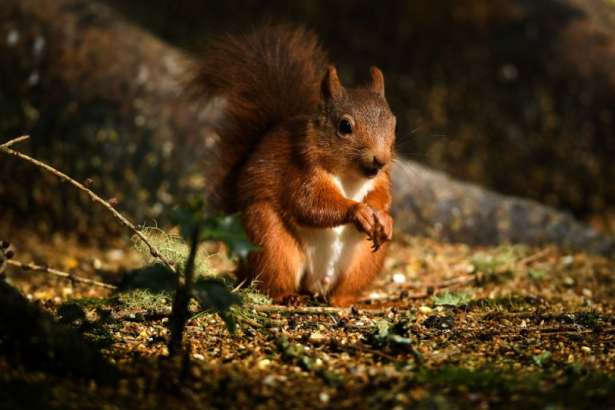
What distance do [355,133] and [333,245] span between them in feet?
1.51

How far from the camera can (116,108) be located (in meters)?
4.73

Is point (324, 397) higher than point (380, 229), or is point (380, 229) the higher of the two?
point (380, 229)

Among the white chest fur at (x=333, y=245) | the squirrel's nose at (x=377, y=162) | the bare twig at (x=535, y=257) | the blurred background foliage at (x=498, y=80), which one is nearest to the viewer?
the squirrel's nose at (x=377, y=162)

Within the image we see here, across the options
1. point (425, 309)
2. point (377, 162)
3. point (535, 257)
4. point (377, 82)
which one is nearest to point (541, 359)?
point (425, 309)

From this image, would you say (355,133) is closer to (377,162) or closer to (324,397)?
(377,162)

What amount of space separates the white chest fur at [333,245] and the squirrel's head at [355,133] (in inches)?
3.8

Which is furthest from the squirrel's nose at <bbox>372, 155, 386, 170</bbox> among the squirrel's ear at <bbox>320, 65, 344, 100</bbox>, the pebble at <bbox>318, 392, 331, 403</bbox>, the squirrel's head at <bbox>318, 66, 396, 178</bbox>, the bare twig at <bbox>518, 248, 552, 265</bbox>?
the bare twig at <bbox>518, 248, 552, 265</bbox>

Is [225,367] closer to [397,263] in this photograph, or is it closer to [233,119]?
[233,119]

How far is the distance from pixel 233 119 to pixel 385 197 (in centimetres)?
79

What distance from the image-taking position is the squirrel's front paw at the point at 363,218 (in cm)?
288

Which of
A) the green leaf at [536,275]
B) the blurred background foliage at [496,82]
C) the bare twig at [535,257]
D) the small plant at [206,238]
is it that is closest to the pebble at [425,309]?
the small plant at [206,238]

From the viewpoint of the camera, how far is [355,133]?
9.80 feet

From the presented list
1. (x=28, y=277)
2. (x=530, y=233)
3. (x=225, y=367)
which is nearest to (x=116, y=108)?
(x=28, y=277)

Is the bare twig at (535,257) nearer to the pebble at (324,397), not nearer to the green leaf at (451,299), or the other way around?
the green leaf at (451,299)
